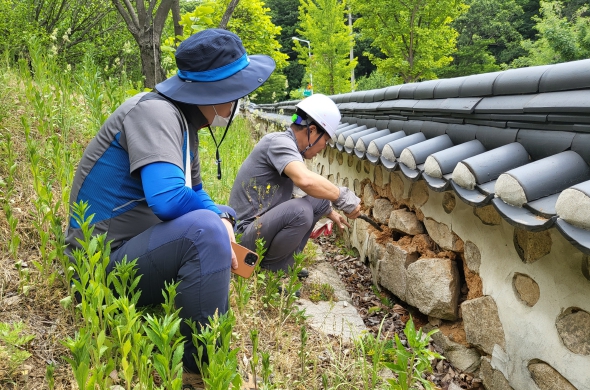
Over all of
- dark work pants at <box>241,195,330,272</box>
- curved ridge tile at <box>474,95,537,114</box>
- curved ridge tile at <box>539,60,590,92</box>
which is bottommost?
dark work pants at <box>241,195,330,272</box>

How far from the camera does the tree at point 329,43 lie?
20.5 m

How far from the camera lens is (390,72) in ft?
→ 59.3

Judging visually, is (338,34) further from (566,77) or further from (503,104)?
(566,77)

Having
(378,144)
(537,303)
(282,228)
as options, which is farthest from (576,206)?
(282,228)

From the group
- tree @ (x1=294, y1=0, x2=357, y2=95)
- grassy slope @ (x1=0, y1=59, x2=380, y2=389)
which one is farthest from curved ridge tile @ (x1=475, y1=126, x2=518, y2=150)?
tree @ (x1=294, y1=0, x2=357, y2=95)

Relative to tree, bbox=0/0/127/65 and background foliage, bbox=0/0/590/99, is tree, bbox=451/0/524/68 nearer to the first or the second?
background foliage, bbox=0/0/590/99

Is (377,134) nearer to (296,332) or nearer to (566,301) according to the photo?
(296,332)

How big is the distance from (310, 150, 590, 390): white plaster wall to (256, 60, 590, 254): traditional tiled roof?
0.33 m

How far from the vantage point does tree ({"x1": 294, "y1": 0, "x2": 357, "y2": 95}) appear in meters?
20.5

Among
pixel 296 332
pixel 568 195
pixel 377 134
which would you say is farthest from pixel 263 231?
pixel 568 195

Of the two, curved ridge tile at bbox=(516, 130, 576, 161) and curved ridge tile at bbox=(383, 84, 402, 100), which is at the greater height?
curved ridge tile at bbox=(516, 130, 576, 161)

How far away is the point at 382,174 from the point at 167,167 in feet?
8.36

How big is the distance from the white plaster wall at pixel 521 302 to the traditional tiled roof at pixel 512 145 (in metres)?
0.33

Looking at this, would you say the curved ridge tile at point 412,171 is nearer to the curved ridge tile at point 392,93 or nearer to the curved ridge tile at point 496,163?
the curved ridge tile at point 496,163
